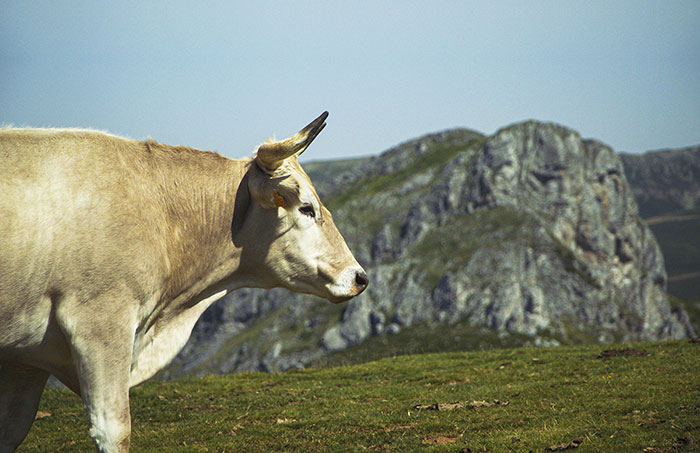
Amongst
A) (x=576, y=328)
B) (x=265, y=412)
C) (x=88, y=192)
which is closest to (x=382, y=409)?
(x=265, y=412)

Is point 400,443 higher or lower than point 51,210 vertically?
lower

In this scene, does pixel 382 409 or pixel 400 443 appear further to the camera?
pixel 382 409

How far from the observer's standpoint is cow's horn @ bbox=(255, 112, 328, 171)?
6078mm

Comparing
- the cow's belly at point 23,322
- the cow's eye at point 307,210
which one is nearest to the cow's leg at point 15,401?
the cow's belly at point 23,322

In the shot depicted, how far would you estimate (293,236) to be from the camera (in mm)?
6719

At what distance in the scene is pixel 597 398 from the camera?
12.5 meters

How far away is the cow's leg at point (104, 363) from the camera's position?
17.4 ft

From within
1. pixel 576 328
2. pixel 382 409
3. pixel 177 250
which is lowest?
pixel 576 328

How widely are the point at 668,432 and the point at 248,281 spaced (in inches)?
251

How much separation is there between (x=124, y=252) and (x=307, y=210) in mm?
1928

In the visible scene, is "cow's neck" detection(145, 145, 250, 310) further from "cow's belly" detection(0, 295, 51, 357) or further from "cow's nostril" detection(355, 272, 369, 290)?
"cow's nostril" detection(355, 272, 369, 290)

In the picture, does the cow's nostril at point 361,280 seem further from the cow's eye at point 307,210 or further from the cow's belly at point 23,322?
the cow's belly at point 23,322

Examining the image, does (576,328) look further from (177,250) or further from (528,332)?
(177,250)

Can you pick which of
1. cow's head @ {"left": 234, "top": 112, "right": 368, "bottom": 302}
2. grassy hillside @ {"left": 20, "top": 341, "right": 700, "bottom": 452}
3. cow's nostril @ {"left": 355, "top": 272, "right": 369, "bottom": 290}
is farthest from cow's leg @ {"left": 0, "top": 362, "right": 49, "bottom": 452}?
grassy hillside @ {"left": 20, "top": 341, "right": 700, "bottom": 452}
